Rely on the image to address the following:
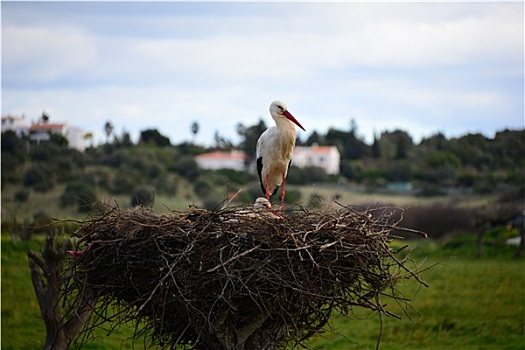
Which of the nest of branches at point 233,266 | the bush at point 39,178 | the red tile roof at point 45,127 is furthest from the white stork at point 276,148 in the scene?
the red tile roof at point 45,127

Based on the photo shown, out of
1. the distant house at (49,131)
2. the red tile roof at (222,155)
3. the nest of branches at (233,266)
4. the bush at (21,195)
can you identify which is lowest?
the bush at (21,195)

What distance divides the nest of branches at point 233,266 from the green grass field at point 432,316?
7.37 m

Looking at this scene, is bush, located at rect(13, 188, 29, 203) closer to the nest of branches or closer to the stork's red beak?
the stork's red beak

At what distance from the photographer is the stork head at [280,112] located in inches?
384

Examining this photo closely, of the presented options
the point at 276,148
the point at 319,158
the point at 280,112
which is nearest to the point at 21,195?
the point at 319,158

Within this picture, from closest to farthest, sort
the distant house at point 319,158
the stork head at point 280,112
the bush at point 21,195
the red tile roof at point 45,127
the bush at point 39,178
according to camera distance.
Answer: the stork head at point 280,112
the bush at point 21,195
the bush at point 39,178
the red tile roof at point 45,127
the distant house at point 319,158

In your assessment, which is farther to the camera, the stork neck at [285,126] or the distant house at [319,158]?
the distant house at [319,158]

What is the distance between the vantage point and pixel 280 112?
9844mm

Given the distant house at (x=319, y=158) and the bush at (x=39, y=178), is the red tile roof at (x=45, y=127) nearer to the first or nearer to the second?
the bush at (x=39, y=178)

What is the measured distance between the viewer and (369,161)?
6431 cm

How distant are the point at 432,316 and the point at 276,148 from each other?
485 inches

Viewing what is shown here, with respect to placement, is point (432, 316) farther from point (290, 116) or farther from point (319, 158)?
point (319, 158)

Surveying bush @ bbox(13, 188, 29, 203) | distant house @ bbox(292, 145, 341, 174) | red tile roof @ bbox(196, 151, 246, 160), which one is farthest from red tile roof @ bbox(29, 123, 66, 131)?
distant house @ bbox(292, 145, 341, 174)

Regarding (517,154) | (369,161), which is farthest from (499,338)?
(369,161)
